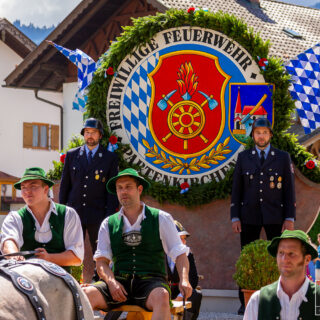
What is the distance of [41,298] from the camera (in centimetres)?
446

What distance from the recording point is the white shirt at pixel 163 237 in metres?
6.83

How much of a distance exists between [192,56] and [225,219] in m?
2.03

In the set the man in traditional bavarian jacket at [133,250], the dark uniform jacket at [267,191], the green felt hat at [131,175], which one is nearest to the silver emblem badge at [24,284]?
the man in traditional bavarian jacket at [133,250]

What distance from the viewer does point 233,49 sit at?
11133mm

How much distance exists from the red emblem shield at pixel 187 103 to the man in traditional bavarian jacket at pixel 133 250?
4100mm

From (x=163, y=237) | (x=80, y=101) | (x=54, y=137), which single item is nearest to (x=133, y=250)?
(x=163, y=237)

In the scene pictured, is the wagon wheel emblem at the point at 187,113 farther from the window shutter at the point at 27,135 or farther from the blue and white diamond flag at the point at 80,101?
the window shutter at the point at 27,135

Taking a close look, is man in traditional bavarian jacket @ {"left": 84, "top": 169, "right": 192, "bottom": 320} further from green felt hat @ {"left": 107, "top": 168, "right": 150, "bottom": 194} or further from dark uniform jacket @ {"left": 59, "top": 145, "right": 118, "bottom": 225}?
dark uniform jacket @ {"left": 59, "top": 145, "right": 118, "bottom": 225}

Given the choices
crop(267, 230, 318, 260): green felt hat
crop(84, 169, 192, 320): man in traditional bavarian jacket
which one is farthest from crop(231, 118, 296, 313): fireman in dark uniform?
crop(267, 230, 318, 260): green felt hat

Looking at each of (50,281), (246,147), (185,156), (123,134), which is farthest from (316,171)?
(50,281)

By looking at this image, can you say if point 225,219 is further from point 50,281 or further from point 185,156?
point 50,281

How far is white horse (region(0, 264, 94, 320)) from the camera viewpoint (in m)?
4.21

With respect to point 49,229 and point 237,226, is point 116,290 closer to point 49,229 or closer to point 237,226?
point 49,229

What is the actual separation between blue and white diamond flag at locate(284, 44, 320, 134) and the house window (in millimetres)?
26318
